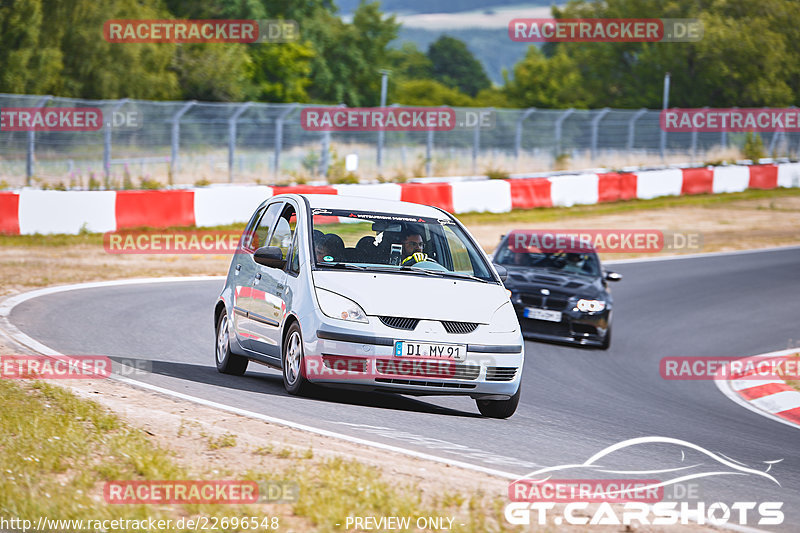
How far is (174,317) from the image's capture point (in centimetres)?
1378

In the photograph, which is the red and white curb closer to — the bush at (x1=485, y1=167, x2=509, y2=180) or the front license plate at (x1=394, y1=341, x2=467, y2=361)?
the front license plate at (x1=394, y1=341, x2=467, y2=361)

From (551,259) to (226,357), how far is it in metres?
6.81

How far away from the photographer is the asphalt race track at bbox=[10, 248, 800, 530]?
7.71 m

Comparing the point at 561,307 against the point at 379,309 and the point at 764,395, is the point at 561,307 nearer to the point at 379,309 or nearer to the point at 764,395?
the point at 764,395

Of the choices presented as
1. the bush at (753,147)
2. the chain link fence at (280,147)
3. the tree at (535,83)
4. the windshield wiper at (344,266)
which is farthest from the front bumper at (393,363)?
the tree at (535,83)

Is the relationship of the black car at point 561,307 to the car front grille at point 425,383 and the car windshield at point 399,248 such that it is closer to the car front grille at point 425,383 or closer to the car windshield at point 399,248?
the car windshield at point 399,248

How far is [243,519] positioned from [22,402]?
3.01 meters

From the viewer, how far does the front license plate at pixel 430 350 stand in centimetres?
807

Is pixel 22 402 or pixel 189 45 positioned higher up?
pixel 189 45

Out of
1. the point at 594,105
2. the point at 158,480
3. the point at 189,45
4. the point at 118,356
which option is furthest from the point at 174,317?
the point at 594,105

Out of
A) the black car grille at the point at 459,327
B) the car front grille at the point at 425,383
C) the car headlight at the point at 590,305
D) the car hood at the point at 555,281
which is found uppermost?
the black car grille at the point at 459,327

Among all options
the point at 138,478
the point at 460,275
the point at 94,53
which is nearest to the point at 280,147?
the point at 94,53

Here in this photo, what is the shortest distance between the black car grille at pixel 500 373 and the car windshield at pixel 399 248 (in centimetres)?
93

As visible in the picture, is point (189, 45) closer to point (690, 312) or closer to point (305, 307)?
point (690, 312)
